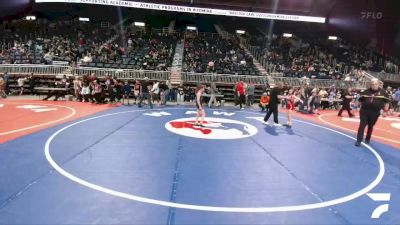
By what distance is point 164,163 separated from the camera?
21.4ft

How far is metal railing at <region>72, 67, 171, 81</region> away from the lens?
65.5 feet

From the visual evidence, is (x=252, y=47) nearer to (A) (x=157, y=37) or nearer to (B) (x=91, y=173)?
(A) (x=157, y=37)

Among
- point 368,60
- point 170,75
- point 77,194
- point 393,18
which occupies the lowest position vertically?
point 77,194

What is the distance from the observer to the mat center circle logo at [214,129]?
9268 mm

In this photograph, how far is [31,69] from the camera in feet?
66.5

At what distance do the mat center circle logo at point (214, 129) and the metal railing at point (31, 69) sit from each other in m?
12.2

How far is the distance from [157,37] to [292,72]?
12750 millimetres

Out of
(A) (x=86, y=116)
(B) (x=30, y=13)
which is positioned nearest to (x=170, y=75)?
(A) (x=86, y=116)

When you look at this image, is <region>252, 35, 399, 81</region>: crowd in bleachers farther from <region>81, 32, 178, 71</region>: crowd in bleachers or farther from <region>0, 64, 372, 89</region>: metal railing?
<region>81, 32, 178, 71</region>: crowd in bleachers

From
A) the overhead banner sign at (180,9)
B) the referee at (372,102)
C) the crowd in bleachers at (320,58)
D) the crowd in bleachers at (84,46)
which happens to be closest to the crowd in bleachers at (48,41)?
the crowd in bleachers at (84,46)

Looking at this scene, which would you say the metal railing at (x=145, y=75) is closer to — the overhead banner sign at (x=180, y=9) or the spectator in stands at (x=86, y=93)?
the spectator in stands at (x=86, y=93)

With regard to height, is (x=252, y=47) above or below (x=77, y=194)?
above

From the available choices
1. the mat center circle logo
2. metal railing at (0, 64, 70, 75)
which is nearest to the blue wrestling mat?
the mat center circle logo

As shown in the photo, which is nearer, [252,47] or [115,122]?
[115,122]
